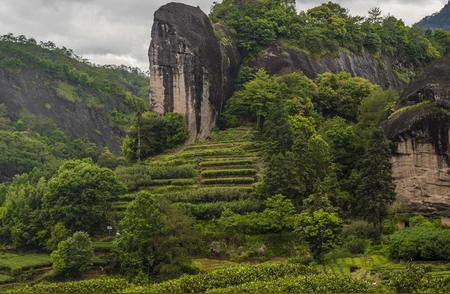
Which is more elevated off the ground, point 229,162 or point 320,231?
point 229,162

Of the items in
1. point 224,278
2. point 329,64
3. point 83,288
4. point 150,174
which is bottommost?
point 83,288

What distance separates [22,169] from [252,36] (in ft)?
119

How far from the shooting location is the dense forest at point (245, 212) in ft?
96.6

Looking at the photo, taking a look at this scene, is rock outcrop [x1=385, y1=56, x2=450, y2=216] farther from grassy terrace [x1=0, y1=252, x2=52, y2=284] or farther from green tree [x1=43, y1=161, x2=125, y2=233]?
grassy terrace [x1=0, y1=252, x2=52, y2=284]

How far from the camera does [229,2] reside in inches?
2911

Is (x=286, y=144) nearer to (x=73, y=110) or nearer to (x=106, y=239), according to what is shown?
(x=106, y=239)

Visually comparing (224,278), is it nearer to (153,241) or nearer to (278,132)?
(153,241)

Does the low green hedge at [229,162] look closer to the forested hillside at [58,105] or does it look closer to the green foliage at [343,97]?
the green foliage at [343,97]

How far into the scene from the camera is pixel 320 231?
1321 inches

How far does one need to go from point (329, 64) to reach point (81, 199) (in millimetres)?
38416

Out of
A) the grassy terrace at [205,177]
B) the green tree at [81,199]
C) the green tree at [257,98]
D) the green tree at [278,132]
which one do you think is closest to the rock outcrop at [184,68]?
the green tree at [257,98]

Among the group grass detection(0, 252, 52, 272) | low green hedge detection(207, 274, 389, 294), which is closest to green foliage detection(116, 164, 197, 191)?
grass detection(0, 252, 52, 272)

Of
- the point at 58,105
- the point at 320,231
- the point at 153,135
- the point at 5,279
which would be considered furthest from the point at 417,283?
the point at 58,105

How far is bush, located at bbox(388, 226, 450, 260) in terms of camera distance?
31142 mm
